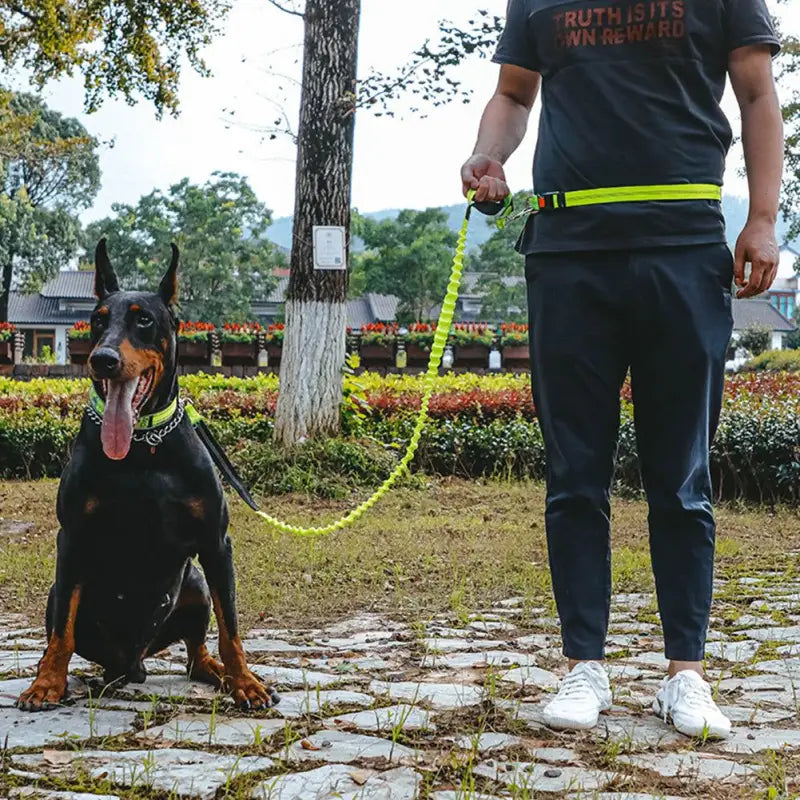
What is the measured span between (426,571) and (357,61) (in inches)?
200

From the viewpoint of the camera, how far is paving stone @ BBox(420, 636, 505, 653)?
369 centimetres

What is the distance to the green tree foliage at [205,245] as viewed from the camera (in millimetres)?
42344

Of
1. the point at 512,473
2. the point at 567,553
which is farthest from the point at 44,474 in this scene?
the point at 567,553

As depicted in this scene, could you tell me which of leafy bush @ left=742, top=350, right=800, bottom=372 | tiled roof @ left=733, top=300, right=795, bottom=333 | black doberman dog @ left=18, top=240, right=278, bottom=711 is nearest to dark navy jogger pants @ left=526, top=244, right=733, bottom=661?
black doberman dog @ left=18, top=240, right=278, bottom=711

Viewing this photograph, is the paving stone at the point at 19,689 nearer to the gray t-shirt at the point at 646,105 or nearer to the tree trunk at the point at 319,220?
the gray t-shirt at the point at 646,105

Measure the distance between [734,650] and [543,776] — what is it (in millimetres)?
→ 1608

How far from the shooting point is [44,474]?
9.57 m

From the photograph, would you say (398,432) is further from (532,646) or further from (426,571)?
(532,646)

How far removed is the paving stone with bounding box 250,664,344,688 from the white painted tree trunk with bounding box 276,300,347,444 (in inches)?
208

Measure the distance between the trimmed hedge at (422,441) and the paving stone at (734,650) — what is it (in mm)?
4550

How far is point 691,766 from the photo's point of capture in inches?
93.4

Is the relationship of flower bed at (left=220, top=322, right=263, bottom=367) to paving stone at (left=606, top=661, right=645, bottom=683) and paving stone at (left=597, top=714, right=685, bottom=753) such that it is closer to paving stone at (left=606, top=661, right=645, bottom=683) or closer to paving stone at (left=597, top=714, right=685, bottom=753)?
paving stone at (left=606, top=661, right=645, bottom=683)

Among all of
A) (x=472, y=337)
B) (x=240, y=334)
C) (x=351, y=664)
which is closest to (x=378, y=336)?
(x=472, y=337)

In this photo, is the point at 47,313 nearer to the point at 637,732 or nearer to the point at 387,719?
the point at 387,719
